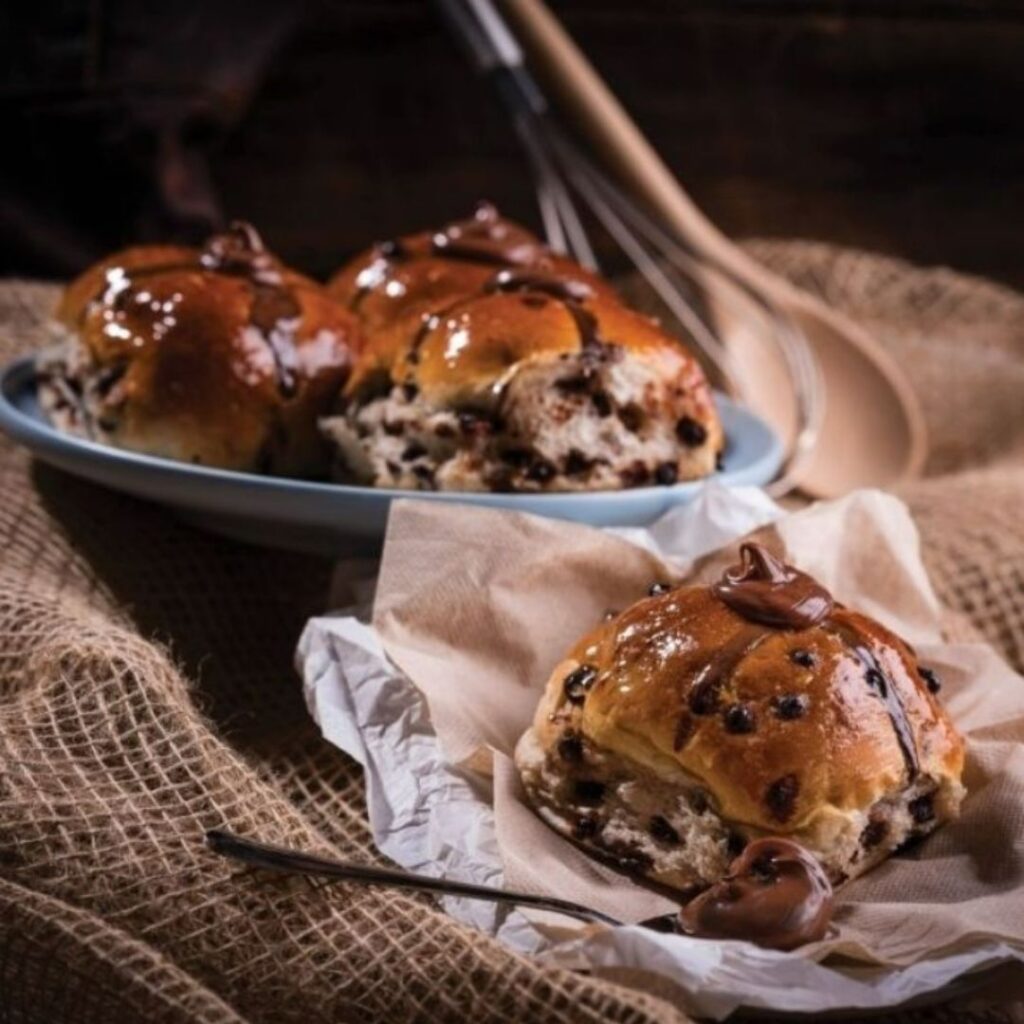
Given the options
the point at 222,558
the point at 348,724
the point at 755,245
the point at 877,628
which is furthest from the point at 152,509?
the point at 755,245

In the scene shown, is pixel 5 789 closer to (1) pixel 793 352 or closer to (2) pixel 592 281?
(2) pixel 592 281

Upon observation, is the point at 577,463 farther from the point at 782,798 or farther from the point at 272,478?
the point at 782,798

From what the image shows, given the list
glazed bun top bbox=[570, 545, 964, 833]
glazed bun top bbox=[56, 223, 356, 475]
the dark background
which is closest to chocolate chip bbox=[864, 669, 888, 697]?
glazed bun top bbox=[570, 545, 964, 833]

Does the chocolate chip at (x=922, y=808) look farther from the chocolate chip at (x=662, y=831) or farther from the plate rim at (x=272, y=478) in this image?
the plate rim at (x=272, y=478)

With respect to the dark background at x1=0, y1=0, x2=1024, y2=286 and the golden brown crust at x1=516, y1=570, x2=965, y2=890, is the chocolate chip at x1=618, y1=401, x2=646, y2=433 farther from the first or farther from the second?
the dark background at x1=0, y1=0, x2=1024, y2=286

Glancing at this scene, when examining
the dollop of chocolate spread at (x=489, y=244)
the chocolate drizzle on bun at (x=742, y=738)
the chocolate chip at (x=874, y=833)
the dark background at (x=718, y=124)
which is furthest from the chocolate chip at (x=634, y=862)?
the dark background at (x=718, y=124)
